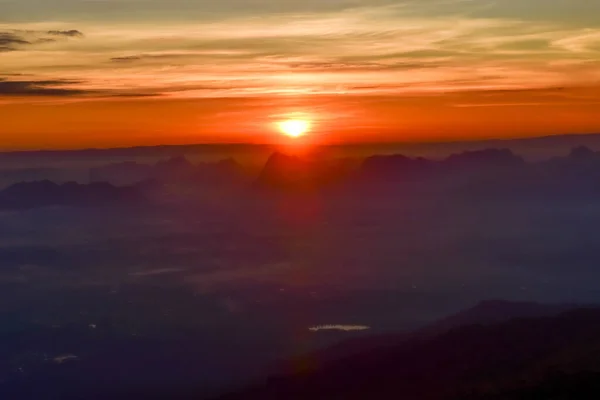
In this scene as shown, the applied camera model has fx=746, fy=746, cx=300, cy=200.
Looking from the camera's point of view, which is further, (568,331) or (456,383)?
(568,331)

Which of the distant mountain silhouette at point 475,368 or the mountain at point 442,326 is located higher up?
the distant mountain silhouette at point 475,368

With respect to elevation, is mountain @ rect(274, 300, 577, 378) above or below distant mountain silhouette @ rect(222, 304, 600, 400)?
below

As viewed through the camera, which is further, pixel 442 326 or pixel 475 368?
pixel 442 326

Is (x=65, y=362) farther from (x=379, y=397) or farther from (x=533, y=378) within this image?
(x=533, y=378)


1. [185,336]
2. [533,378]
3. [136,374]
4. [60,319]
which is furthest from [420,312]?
[533,378]

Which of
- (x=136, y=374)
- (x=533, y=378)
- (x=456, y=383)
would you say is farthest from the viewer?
(x=136, y=374)

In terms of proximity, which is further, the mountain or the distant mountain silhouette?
the mountain

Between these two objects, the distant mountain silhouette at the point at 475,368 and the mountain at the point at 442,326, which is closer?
the distant mountain silhouette at the point at 475,368

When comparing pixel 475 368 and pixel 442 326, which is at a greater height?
pixel 475 368
